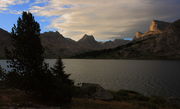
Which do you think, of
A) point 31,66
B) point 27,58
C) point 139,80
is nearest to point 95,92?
point 31,66

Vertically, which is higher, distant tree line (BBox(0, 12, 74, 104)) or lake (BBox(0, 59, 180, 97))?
distant tree line (BBox(0, 12, 74, 104))

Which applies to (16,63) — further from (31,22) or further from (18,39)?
(31,22)

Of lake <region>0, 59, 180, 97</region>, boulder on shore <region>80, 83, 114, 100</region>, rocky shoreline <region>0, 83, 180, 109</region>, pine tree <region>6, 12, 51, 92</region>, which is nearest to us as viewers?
rocky shoreline <region>0, 83, 180, 109</region>

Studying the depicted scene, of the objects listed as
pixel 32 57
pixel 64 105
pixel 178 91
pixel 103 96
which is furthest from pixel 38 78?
pixel 178 91

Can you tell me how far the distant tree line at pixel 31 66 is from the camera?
795 inches

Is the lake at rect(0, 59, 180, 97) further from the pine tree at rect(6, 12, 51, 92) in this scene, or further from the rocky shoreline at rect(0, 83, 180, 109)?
the pine tree at rect(6, 12, 51, 92)

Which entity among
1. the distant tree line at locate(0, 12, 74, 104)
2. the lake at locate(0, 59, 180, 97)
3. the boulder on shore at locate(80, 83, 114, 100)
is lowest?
the lake at locate(0, 59, 180, 97)

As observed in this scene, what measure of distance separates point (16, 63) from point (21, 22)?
509 centimetres

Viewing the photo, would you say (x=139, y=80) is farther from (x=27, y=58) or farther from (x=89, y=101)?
(x=27, y=58)

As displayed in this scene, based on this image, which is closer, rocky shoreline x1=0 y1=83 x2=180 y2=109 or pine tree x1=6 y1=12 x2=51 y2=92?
rocky shoreline x1=0 y1=83 x2=180 y2=109

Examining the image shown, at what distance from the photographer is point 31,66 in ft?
67.0

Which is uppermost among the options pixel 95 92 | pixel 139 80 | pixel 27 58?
pixel 27 58

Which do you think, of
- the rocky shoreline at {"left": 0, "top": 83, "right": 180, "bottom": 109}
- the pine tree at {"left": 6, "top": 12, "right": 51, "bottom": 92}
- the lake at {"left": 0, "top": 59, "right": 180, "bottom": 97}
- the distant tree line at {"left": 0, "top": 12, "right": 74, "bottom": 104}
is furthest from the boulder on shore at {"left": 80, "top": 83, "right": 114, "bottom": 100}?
the lake at {"left": 0, "top": 59, "right": 180, "bottom": 97}

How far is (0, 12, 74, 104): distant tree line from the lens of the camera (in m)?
20.2
